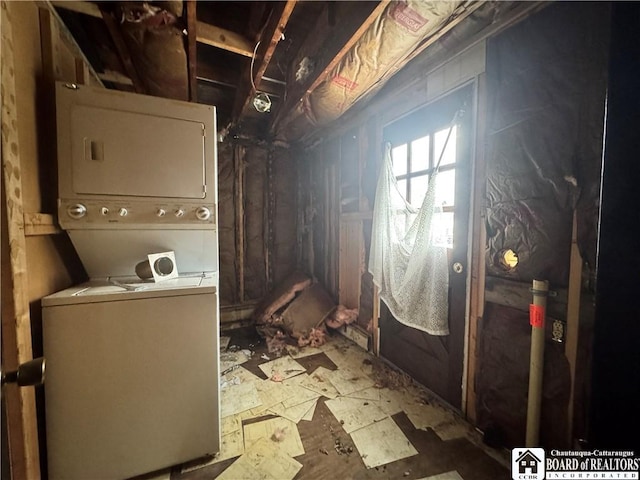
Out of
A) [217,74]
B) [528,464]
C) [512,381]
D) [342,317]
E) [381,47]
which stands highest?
[217,74]

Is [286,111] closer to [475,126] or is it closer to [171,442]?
[475,126]

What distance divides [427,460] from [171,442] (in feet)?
4.34

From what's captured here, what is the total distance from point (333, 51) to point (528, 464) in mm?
2362

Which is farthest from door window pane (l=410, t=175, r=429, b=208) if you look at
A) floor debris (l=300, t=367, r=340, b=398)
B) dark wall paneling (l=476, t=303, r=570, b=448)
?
floor debris (l=300, t=367, r=340, b=398)

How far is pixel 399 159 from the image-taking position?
6.91 feet

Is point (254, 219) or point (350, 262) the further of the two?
point (254, 219)

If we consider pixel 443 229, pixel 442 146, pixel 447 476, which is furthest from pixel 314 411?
pixel 442 146

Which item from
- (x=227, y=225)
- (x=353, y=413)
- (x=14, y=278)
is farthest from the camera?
(x=227, y=225)

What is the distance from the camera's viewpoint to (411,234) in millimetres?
1792

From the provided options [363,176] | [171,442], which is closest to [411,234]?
[363,176]

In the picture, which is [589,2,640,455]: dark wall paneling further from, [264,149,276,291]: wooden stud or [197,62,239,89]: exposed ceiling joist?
[264,149,276,291]: wooden stud

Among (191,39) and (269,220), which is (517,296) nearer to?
(191,39)

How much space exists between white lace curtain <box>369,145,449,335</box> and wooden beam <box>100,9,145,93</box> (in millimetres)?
1824

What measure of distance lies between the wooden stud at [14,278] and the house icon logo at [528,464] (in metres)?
2.12
